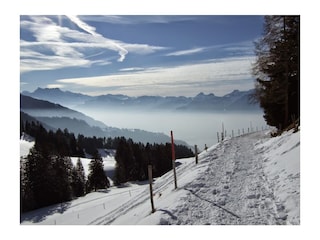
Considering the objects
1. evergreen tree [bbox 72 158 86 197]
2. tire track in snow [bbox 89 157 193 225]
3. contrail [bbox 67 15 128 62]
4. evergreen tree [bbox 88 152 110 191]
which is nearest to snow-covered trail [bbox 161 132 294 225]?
tire track in snow [bbox 89 157 193 225]

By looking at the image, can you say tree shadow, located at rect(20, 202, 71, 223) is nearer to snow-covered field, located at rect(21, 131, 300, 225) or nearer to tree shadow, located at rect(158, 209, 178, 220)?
snow-covered field, located at rect(21, 131, 300, 225)

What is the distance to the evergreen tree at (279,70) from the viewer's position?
5.47m

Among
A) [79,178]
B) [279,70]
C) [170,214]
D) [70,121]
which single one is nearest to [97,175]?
[79,178]

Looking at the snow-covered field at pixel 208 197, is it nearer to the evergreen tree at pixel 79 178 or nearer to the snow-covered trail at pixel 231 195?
the snow-covered trail at pixel 231 195

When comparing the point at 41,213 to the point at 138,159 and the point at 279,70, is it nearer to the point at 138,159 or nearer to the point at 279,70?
the point at 138,159

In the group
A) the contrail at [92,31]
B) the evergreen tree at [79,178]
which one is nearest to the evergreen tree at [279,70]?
the contrail at [92,31]

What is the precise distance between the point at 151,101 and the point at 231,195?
1768 millimetres

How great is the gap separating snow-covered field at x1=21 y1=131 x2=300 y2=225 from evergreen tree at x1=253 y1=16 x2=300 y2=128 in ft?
1.38
